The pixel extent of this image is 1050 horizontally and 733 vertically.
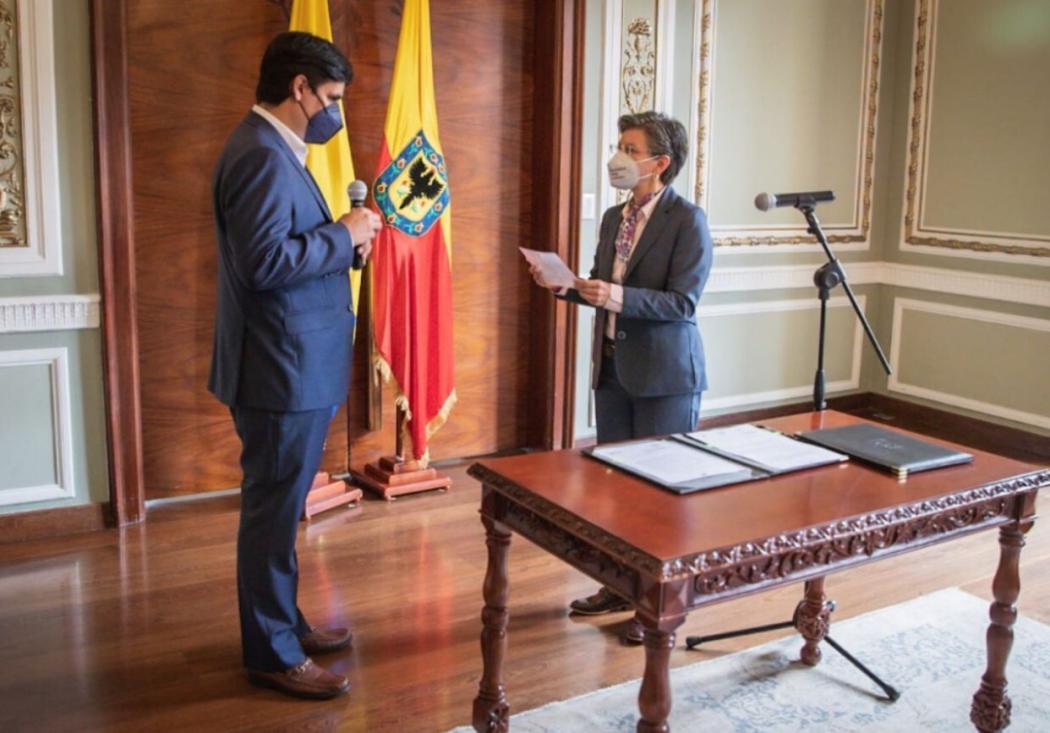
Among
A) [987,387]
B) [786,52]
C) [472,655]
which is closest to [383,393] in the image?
[472,655]

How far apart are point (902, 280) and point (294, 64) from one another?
3.99 m

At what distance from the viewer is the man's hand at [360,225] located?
2579mm

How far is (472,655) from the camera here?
292 centimetres

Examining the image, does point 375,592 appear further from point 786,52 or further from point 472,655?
point 786,52

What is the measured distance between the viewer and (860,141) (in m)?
5.52

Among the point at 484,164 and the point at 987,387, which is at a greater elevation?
the point at 484,164

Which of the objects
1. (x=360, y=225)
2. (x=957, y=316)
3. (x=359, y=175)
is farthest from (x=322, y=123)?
(x=957, y=316)

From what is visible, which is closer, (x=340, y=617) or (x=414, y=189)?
(x=340, y=617)

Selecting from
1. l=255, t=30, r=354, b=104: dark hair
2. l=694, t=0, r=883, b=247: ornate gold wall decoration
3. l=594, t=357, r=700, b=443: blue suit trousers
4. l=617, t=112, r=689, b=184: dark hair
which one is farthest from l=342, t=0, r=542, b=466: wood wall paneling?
l=255, t=30, r=354, b=104: dark hair

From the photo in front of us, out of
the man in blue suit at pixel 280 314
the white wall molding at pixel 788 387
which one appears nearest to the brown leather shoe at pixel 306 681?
the man in blue suit at pixel 280 314

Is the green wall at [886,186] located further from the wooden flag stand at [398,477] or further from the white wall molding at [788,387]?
the wooden flag stand at [398,477]

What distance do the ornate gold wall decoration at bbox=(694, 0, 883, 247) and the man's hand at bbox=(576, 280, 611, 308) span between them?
225 cm

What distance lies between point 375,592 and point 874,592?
5.05ft

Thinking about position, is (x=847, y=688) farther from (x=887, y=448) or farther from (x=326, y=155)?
(x=326, y=155)
